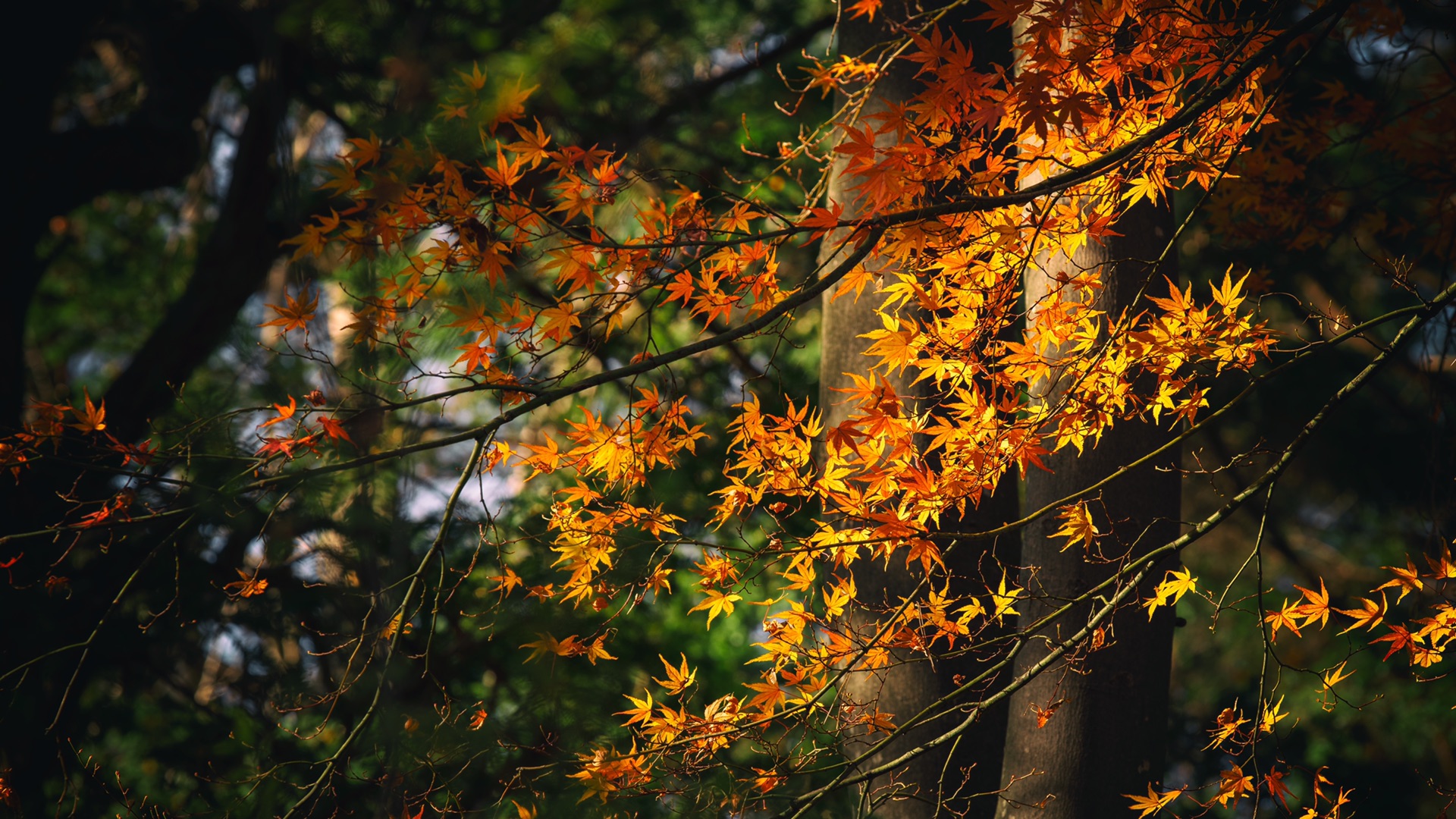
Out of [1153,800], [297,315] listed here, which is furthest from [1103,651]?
[297,315]

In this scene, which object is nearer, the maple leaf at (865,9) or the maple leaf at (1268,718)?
the maple leaf at (1268,718)

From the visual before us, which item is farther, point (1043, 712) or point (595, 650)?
point (1043, 712)

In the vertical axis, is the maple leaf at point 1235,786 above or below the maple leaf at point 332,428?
below

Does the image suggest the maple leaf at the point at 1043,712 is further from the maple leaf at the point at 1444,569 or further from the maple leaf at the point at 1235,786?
the maple leaf at the point at 1444,569

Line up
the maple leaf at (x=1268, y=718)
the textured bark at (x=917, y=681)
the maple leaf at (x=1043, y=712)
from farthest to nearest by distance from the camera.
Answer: the textured bark at (x=917, y=681) → the maple leaf at (x=1043, y=712) → the maple leaf at (x=1268, y=718)

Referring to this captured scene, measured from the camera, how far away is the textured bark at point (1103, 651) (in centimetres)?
170

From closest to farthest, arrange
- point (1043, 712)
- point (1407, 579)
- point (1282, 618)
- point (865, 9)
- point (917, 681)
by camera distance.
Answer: point (1407, 579), point (1282, 618), point (1043, 712), point (917, 681), point (865, 9)

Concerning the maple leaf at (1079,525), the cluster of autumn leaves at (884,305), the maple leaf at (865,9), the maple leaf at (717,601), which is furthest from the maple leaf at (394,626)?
the maple leaf at (865,9)

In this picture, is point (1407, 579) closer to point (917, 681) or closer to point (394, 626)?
point (917, 681)

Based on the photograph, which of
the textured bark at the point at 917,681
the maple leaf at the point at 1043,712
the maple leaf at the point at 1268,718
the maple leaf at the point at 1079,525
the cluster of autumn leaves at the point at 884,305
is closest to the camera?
the cluster of autumn leaves at the point at 884,305

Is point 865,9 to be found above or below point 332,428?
above

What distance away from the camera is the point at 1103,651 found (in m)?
1.72

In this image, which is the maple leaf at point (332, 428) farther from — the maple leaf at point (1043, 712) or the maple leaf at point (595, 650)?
the maple leaf at point (1043, 712)

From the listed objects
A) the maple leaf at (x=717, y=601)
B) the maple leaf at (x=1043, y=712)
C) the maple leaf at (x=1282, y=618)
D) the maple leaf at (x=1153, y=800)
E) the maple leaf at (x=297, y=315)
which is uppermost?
the maple leaf at (x=297, y=315)
